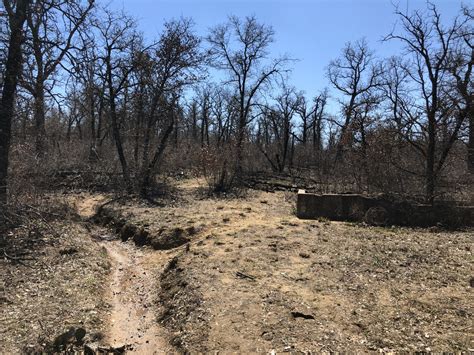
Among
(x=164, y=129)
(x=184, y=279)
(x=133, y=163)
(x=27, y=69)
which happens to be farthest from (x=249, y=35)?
(x=184, y=279)

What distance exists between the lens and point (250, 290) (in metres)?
6.48

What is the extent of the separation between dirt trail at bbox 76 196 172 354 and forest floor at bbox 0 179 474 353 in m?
0.02

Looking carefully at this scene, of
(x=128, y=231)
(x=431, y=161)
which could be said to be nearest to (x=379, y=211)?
(x=431, y=161)

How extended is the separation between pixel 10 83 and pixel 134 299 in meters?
5.93

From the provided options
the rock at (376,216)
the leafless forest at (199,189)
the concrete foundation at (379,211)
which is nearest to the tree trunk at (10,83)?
the leafless forest at (199,189)

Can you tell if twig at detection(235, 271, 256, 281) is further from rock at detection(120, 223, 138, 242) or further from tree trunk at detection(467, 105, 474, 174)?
tree trunk at detection(467, 105, 474, 174)

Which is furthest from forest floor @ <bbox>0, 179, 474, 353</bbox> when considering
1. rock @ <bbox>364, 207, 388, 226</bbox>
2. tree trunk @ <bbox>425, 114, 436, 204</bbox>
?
tree trunk @ <bbox>425, 114, 436, 204</bbox>

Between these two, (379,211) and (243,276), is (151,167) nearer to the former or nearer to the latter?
(379,211)

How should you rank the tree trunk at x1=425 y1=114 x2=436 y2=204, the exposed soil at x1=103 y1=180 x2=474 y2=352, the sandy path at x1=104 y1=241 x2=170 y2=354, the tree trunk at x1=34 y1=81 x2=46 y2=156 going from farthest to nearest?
the tree trunk at x1=425 y1=114 x2=436 y2=204 → the tree trunk at x1=34 y1=81 x2=46 y2=156 → the sandy path at x1=104 y1=241 x2=170 y2=354 → the exposed soil at x1=103 y1=180 x2=474 y2=352

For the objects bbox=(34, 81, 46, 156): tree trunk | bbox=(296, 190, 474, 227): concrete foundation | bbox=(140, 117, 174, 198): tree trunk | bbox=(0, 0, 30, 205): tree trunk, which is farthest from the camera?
bbox=(140, 117, 174, 198): tree trunk

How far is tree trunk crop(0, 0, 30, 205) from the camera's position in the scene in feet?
A: 30.9

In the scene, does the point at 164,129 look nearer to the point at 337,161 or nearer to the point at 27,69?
the point at 337,161

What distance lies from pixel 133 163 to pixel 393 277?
14.2 m

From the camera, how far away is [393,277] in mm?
6949
